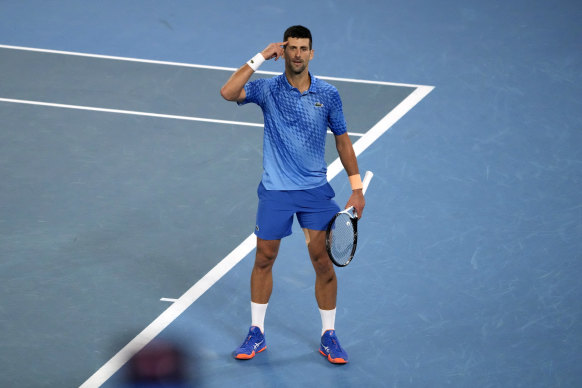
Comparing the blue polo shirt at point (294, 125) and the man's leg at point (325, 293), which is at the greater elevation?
the blue polo shirt at point (294, 125)

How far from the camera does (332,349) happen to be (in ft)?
23.7

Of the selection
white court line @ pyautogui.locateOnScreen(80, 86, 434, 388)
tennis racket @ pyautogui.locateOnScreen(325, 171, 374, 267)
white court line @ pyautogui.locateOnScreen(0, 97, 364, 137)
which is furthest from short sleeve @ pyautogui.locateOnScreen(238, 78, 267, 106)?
white court line @ pyautogui.locateOnScreen(0, 97, 364, 137)

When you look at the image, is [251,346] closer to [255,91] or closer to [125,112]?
[255,91]

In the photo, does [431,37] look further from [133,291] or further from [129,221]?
[133,291]

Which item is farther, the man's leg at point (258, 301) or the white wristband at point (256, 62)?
the man's leg at point (258, 301)

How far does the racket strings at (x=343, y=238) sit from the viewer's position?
6910 mm

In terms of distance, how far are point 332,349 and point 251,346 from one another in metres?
0.59

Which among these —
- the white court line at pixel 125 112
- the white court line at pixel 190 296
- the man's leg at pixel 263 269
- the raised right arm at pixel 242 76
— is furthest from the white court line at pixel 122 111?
the raised right arm at pixel 242 76

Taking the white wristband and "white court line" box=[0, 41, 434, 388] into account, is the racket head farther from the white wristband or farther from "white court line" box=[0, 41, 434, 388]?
"white court line" box=[0, 41, 434, 388]

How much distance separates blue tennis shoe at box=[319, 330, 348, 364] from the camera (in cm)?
720

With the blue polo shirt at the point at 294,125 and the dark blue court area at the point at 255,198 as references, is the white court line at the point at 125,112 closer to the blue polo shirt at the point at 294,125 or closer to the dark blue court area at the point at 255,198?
A: the dark blue court area at the point at 255,198

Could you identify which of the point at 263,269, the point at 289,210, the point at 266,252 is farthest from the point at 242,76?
the point at 263,269

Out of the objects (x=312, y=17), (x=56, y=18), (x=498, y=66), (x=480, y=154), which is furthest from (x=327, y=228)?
(x=56, y=18)

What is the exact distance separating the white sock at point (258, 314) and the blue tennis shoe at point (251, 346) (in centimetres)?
4
